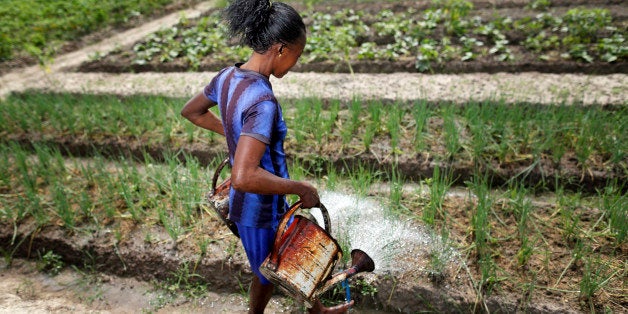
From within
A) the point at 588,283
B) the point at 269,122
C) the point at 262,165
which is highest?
the point at 269,122

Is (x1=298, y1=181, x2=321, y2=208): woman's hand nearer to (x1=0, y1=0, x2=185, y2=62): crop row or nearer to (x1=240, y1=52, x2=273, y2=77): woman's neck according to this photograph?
(x1=240, y1=52, x2=273, y2=77): woman's neck

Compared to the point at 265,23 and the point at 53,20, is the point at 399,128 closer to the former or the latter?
the point at 265,23

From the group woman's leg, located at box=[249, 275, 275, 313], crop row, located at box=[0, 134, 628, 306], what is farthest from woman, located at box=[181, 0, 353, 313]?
crop row, located at box=[0, 134, 628, 306]

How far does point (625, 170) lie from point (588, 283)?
1.14 m

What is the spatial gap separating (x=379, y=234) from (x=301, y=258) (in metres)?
0.95

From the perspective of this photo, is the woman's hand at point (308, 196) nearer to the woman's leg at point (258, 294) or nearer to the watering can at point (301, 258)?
the watering can at point (301, 258)

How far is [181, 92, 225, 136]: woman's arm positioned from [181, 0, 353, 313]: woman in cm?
17

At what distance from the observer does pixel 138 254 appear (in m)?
2.49

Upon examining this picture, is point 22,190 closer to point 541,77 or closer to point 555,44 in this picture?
point 541,77

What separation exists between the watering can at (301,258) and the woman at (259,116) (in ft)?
0.29

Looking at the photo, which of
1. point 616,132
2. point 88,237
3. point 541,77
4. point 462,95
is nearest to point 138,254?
point 88,237

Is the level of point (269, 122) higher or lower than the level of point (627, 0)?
higher

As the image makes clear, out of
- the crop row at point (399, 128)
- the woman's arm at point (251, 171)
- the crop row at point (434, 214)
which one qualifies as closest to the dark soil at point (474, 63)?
the crop row at point (399, 128)

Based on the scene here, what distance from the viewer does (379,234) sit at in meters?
2.40
